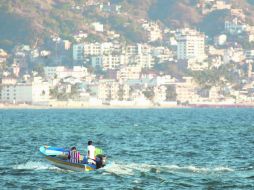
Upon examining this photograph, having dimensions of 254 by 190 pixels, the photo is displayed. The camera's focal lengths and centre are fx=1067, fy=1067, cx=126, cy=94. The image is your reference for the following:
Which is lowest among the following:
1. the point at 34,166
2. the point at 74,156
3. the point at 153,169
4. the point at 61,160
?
the point at 153,169

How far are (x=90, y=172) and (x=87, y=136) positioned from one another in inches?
1936

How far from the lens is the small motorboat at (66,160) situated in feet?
220

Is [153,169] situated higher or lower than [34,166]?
lower

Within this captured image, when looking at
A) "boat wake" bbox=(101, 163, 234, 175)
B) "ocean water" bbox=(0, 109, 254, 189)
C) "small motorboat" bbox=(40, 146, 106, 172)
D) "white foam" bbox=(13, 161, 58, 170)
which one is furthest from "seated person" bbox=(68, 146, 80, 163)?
"white foam" bbox=(13, 161, 58, 170)

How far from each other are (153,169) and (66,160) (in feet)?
19.9

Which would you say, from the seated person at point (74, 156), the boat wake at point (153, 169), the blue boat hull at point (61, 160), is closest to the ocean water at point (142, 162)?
the boat wake at point (153, 169)

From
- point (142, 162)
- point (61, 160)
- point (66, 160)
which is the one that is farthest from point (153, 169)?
point (142, 162)

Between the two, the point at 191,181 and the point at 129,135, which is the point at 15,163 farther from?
the point at 129,135

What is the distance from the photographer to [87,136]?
380 ft

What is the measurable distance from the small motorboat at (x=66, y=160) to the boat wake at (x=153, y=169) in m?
0.84

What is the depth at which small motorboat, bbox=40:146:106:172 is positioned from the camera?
67.1 m

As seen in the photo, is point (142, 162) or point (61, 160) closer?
point (61, 160)

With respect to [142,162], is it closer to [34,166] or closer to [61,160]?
[34,166]

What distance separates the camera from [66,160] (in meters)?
67.7
